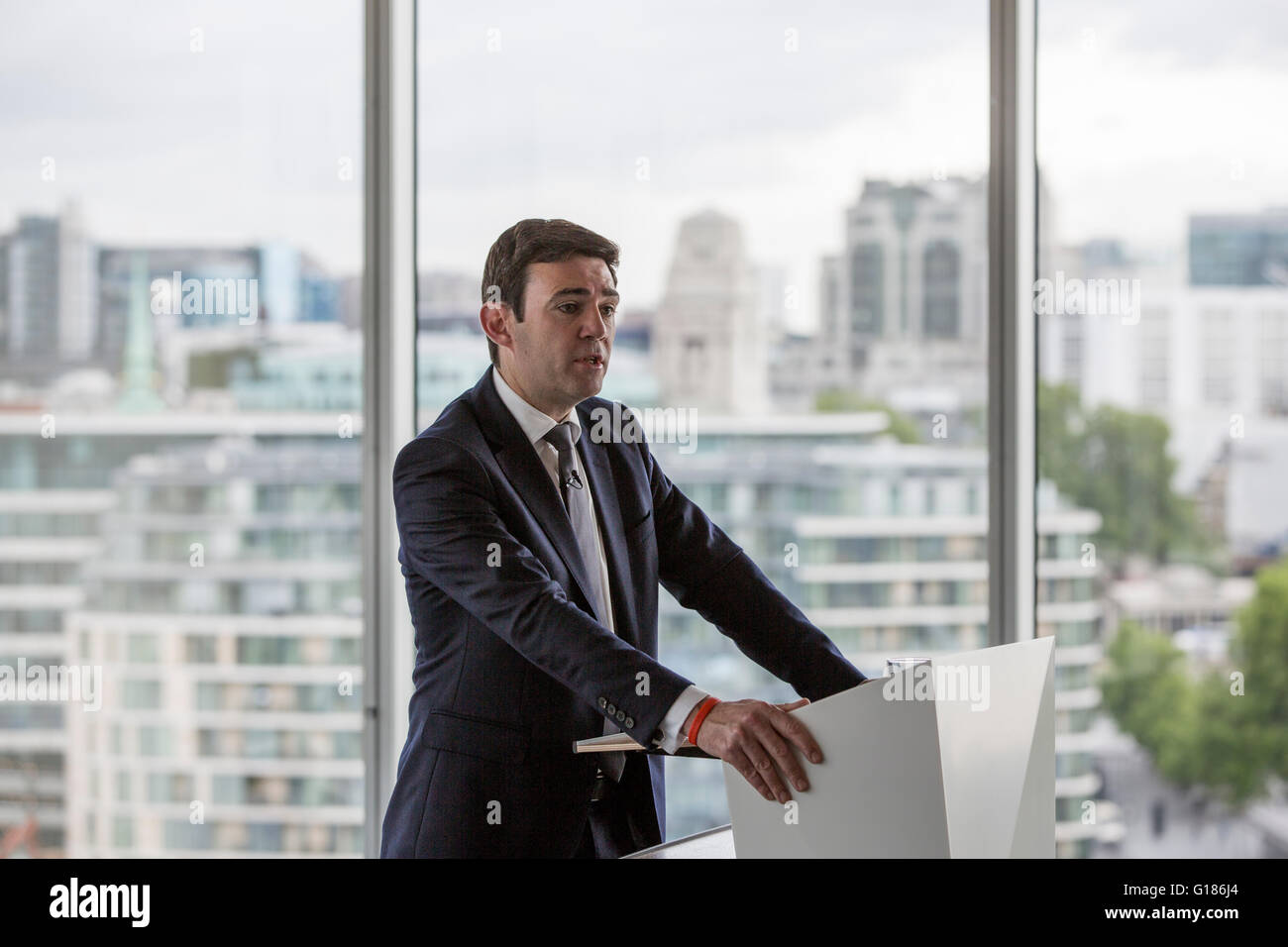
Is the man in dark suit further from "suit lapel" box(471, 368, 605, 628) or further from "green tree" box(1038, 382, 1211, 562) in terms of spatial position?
"green tree" box(1038, 382, 1211, 562)

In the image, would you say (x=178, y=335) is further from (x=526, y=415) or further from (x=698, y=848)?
(x=698, y=848)

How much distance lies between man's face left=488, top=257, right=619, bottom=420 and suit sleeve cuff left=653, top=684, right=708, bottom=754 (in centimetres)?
61

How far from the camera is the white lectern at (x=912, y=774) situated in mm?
1192

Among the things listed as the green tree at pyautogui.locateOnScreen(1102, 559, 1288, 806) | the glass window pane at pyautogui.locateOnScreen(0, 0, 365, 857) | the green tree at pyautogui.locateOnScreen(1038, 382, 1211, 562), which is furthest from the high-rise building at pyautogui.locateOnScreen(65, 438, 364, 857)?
the green tree at pyautogui.locateOnScreen(1102, 559, 1288, 806)

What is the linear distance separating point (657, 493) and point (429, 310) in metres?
0.95

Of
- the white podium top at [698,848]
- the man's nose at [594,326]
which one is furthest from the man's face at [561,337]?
the white podium top at [698,848]

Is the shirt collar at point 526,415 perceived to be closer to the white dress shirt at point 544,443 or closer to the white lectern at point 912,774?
the white dress shirt at point 544,443

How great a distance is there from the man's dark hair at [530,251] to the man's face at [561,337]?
13 millimetres

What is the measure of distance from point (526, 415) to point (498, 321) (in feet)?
0.59

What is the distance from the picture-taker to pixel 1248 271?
8.63 feet

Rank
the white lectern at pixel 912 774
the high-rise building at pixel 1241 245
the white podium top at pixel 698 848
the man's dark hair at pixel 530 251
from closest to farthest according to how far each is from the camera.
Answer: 1. the white lectern at pixel 912 774
2. the white podium top at pixel 698 848
3. the man's dark hair at pixel 530 251
4. the high-rise building at pixel 1241 245

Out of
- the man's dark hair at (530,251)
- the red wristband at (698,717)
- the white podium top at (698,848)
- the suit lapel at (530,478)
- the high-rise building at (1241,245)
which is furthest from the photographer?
the high-rise building at (1241,245)

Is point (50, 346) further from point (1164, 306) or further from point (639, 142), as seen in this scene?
point (1164, 306)

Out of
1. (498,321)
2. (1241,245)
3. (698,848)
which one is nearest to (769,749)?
(698,848)
